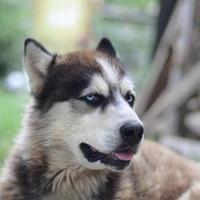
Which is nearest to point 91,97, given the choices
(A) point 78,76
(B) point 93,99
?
(B) point 93,99

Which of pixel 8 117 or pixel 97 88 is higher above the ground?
pixel 97 88

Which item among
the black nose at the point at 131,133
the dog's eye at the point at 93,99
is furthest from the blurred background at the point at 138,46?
the black nose at the point at 131,133

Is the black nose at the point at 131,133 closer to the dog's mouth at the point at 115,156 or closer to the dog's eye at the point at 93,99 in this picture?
the dog's mouth at the point at 115,156

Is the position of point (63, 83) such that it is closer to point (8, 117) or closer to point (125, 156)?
point (125, 156)

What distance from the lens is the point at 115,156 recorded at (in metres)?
5.21

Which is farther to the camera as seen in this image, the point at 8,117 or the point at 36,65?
the point at 8,117

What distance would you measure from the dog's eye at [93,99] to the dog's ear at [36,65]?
1.31ft

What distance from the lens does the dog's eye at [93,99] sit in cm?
534

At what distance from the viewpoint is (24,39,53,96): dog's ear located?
557 cm

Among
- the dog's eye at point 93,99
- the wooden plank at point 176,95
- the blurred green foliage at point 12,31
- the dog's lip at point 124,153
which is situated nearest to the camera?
the dog's lip at point 124,153

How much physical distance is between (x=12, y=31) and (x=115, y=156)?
13.4 meters

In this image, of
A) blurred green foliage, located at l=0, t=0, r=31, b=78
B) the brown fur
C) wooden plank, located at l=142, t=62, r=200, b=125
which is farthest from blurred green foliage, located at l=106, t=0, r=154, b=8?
the brown fur

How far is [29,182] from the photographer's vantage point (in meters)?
5.46

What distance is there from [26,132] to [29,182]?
38cm
